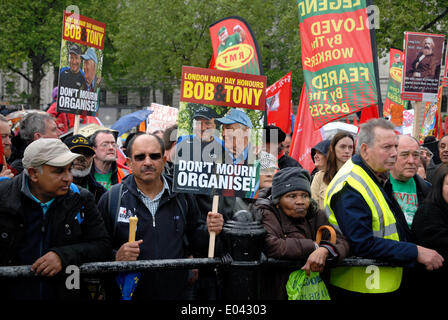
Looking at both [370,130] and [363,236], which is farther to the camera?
[370,130]

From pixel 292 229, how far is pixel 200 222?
0.67 m

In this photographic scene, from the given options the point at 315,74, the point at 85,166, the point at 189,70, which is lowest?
the point at 85,166

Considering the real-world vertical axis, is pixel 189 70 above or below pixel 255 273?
above

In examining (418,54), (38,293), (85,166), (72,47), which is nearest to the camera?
(38,293)

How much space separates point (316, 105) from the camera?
5477 mm

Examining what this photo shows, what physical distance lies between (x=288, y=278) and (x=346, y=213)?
1.92 ft

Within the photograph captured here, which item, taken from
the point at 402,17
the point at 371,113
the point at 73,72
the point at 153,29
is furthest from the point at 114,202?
the point at 153,29

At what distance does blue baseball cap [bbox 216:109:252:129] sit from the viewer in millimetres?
3348

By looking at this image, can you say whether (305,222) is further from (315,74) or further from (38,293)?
(315,74)

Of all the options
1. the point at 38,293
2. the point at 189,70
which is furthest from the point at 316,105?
the point at 38,293

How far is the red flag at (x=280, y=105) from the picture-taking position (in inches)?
323

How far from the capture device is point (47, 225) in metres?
3.01

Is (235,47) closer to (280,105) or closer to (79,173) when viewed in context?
(79,173)

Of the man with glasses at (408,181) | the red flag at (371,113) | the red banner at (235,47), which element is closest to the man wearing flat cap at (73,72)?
the red banner at (235,47)
